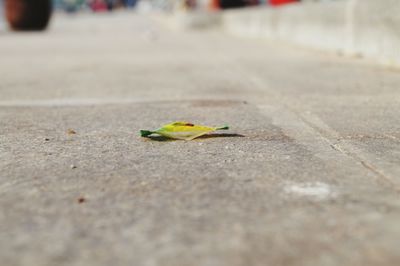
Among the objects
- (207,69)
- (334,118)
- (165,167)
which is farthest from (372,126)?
(207,69)

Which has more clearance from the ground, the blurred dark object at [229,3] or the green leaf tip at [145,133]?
the blurred dark object at [229,3]

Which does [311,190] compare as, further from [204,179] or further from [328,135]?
[328,135]

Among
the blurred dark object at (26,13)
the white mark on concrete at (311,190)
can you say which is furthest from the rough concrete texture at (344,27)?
the blurred dark object at (26,13)

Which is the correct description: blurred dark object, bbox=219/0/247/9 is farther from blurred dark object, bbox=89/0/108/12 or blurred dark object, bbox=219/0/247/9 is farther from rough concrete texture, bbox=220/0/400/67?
blurred dark object, bbox=89/0/108/12

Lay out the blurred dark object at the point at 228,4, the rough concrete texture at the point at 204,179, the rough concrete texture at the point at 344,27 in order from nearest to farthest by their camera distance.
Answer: the rough concrete texture at the point at 204,179, the rough concrete texture at the point at 344,27, the blurred dark object at the point at 228,4

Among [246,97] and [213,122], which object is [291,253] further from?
[246,97]

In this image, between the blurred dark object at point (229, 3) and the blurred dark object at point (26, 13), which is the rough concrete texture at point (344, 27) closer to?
the blurred dark object at point (26, 13)
